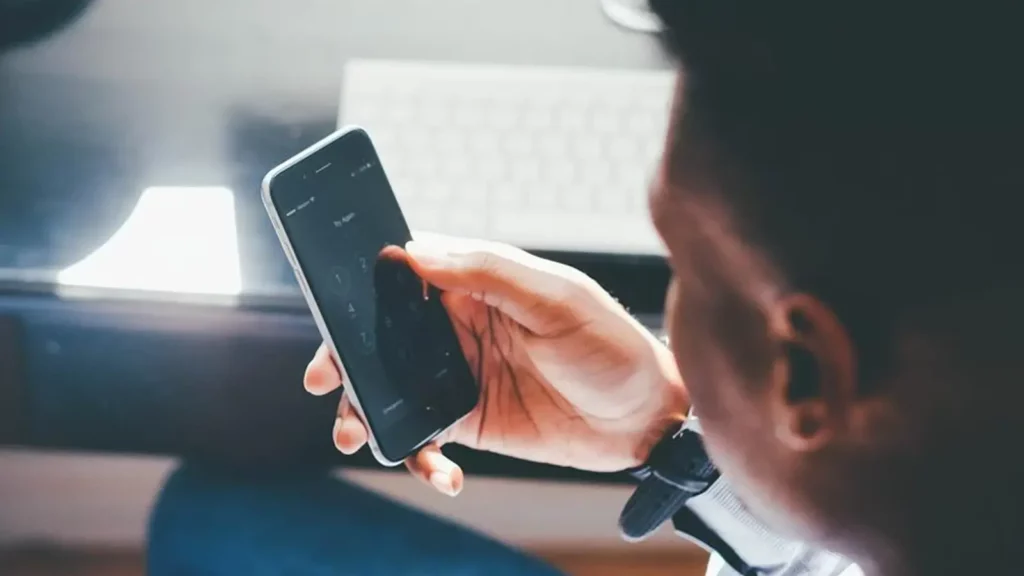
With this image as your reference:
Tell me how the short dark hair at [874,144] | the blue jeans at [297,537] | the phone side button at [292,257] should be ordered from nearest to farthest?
the short dark hair at [874,144] → the phone side button at [292,257] → the blue jeans at [297,537]

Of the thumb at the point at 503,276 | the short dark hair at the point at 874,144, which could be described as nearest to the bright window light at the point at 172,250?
the thumb at the point at 503,276

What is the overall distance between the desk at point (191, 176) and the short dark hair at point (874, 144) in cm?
30

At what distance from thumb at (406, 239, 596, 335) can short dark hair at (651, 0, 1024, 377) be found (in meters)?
0.25

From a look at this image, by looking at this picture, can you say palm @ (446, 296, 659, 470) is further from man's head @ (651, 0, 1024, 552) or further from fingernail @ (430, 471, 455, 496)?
man's head @ (651, 0, 1024, 552)

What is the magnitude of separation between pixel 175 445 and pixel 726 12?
52cm

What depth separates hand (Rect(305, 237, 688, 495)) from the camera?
0.60 m

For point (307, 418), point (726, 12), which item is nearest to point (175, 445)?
point (307, 418)

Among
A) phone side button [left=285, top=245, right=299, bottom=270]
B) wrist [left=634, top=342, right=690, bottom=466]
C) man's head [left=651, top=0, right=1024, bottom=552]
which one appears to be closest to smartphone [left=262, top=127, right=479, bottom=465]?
phone side button [left=285, top=245, right=299, bottom=270]

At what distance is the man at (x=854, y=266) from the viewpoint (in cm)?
30

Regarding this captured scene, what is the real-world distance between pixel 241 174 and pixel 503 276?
0.59ft

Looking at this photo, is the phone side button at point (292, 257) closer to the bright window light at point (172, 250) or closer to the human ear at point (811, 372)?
the bright window light at point (172, 250)

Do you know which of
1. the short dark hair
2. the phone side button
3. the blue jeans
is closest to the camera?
the short dark hair

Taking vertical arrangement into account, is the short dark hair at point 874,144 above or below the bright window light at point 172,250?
above

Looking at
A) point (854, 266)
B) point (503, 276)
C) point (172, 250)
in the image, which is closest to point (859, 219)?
point (854, 266)
